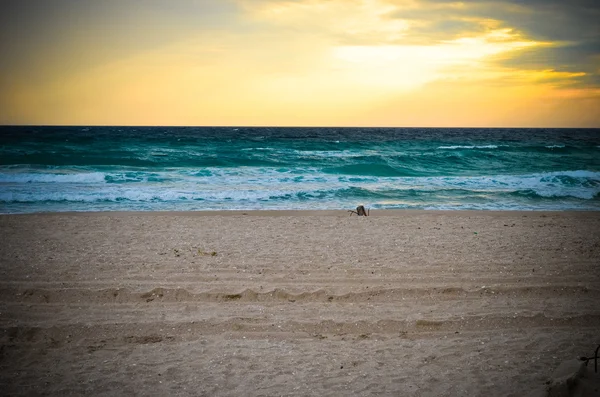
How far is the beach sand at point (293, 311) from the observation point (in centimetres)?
392

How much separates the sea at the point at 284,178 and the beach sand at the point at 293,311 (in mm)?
5824

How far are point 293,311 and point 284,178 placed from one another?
54.7 feet

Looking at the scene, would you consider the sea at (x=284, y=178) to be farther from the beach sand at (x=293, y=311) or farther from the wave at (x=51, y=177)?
the beach sand at (x=293, y=311)

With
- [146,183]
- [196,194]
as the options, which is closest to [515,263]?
[196,194]

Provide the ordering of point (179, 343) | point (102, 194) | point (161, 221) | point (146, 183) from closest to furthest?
point (179, 343) → point (161, 221) → point (102, 194) → point (146, 183)

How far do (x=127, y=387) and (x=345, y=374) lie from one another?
1.98m

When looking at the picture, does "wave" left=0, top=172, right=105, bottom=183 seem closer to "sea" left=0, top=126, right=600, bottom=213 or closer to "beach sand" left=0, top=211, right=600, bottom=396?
"sea" left=0, top=126, right=600, bottom=213

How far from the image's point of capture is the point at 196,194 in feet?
53.4

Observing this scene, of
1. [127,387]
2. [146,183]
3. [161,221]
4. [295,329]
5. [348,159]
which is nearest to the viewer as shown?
[127,387]

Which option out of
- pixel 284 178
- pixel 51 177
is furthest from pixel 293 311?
pixel 51 177

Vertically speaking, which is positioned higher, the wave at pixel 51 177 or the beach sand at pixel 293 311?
the wave at pixel 51 177

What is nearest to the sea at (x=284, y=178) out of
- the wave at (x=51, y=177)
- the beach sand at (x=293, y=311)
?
the wave at (x=51, y=177)

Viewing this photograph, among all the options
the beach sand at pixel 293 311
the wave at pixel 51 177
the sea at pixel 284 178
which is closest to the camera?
the beach sand at pixel 293 311

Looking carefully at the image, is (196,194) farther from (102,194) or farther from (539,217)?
(539,217)
